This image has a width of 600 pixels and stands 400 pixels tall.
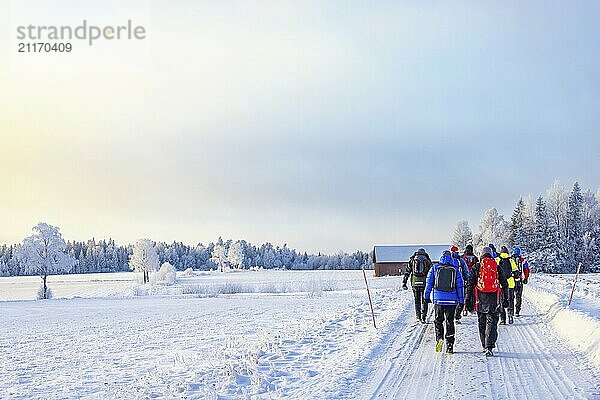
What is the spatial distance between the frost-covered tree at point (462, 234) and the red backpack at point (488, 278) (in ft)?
346

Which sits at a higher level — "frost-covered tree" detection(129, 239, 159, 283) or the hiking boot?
"frost-covered tree" detection(129, 239, 159, 283)

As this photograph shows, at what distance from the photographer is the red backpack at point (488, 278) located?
A: 12047mm

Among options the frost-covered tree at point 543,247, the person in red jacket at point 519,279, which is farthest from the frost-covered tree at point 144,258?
the person in red jacket at point 519,279

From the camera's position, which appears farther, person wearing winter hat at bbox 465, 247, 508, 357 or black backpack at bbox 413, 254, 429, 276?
black backpack at bbox 413, 254, 429, 276

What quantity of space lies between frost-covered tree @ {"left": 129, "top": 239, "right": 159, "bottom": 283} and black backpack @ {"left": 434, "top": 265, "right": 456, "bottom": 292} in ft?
367

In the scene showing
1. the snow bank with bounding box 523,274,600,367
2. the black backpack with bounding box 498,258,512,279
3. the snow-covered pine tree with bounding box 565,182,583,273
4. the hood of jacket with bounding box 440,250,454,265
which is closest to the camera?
the snow bank with bounding box 523,274,600,367

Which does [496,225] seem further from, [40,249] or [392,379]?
[392,379]

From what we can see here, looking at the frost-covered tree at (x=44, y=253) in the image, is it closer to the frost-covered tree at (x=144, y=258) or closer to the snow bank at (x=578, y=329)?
the frost-covered tree at (x=144, y=258)

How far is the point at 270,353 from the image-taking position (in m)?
13.2

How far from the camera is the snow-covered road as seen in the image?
8617mm

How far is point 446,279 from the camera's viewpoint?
1205cm

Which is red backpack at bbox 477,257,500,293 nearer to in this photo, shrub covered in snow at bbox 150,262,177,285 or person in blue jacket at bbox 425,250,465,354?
person in blue jacket at bbox 425,250,465,354

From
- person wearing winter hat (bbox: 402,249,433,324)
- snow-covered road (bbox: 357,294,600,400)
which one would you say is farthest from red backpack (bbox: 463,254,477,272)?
snow-covered road (bbox: 357,294,600,400)

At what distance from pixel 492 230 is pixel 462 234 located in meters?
9.88
